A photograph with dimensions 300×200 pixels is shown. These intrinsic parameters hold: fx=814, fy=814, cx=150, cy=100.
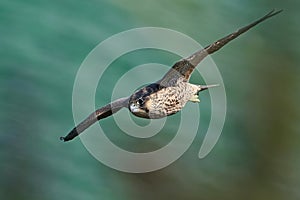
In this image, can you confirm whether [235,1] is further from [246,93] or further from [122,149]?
[122,149]

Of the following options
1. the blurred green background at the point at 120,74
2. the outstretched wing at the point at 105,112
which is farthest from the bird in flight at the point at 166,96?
the blurred green background at the point at 120,74

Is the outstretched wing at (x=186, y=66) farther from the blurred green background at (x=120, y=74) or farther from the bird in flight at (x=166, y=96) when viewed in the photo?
the blurred green background at (x=120, y=74)

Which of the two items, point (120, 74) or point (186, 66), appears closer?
point (186, 66)

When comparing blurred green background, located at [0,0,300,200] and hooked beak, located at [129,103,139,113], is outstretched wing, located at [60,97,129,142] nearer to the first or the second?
hooked beak, located at [129,103,139,113]

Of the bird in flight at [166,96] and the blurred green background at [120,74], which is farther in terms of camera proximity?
the blurred green background at [120,74]

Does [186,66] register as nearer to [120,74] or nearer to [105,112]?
[105,112]

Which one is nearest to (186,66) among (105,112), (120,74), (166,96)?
(166,96)

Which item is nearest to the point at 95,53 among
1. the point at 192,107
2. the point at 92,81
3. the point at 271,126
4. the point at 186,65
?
the point at 92,81

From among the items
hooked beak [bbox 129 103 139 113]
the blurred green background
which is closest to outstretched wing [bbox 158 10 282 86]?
hooked beak [bbox 129 103 139 113]
